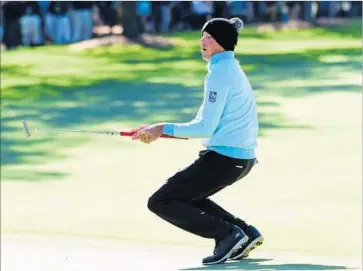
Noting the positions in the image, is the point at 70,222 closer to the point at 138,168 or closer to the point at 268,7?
the point at 138,168

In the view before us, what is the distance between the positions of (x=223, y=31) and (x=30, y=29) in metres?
25.5

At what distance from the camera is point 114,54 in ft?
95.0

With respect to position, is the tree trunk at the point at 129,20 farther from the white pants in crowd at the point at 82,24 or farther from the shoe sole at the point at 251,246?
the shoe sole at the point at 251,246

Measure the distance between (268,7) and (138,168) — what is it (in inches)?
1113

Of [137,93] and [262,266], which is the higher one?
[262,266]

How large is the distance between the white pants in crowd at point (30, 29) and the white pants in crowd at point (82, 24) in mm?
1348

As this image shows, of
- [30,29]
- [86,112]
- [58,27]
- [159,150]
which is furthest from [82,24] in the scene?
[159,150]

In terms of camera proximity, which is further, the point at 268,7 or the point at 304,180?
the point at 268,7

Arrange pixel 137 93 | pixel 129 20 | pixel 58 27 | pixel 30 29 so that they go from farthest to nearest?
pixel 58 27 < pixel 30 29 < pixel 129 20 < pixel 137 93

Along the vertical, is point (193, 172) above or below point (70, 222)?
above

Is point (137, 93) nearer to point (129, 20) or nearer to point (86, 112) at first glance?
point (86, 112)

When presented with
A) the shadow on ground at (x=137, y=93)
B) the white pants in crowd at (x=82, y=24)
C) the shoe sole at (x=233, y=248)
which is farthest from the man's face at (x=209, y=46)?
the white pants in crowd at (x=82, y=24)

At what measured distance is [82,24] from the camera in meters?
34.1

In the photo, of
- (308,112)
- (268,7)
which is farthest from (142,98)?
(268,7)
